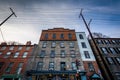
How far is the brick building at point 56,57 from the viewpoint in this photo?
59.1 ft

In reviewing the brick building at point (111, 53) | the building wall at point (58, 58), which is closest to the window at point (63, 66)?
the building wall at point (58, 58)

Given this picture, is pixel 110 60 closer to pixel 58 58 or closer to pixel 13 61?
pixel 58 58

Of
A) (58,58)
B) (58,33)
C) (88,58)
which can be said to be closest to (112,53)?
(88,58)

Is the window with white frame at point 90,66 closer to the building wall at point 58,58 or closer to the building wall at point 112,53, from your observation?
the building wall at point 58,58

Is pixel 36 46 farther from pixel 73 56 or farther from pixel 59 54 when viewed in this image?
pixel 73 56

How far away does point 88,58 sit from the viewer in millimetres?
21266

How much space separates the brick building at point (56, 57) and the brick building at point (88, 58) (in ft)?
3.39

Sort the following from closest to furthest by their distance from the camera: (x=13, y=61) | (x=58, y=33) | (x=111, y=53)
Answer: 1. (x=13, y=61)
2. (x=111, y=53)
3. (x=58, y=33)

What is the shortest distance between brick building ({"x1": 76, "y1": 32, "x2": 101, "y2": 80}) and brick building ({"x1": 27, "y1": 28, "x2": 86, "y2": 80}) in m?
1.03

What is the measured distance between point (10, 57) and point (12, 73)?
16.3 ft

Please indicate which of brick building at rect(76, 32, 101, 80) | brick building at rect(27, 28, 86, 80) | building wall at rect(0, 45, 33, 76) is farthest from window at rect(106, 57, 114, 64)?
building wall at rect(0, 45, 33, 76)

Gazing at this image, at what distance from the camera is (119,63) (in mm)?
21156

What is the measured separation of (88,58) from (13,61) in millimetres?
19637

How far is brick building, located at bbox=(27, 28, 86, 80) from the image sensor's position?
18000 mm
